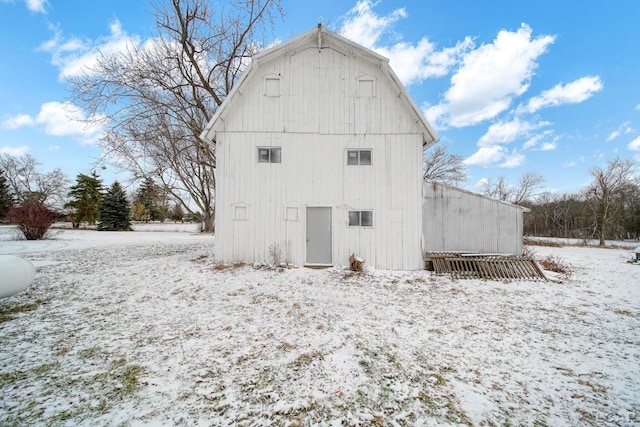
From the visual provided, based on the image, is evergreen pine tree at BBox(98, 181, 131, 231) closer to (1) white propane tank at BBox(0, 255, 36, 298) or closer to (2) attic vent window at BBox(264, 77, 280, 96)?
(2) attic vent window at BBox(264, 77, 280, 96)

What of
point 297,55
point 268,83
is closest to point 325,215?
point 268,83

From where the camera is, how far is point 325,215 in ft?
30.2

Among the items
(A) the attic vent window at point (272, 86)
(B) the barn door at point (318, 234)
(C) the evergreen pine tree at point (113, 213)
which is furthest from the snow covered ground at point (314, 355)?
(C) the evergreen pine tree at point (113, 213)

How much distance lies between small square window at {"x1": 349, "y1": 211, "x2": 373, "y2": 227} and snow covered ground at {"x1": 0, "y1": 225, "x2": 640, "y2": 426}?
2.82 m

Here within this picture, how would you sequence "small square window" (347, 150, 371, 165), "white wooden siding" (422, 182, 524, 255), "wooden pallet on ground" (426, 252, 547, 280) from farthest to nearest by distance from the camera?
"white wooden siding" (422, 182, 524, 255)
"small square window" (347, 150, 371, 165)
"wooden pallet on ground" (426, 252, 547, 280)

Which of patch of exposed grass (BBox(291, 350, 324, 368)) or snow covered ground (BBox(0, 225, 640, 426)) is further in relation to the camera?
patch of exposed grass (BBox(291, 350, 324, 368))

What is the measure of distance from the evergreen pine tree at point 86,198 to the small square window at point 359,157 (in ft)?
136

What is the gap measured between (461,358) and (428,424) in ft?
5.04

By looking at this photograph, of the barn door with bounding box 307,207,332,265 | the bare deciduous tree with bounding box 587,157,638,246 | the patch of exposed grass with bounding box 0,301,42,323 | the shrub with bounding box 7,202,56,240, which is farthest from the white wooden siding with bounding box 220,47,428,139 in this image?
the bare deciduous tree with bounding box 587,157,638,246

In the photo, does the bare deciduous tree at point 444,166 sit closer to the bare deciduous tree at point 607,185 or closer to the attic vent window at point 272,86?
the bare deciduous tree at point 607,185

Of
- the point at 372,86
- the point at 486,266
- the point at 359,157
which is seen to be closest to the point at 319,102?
the point at 372,86

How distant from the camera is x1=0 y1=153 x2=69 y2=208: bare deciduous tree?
37.8 metres

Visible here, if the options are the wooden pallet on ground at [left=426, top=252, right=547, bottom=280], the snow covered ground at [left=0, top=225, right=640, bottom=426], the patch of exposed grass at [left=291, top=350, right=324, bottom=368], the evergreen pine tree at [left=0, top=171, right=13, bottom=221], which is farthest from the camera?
the evergreen pine tree at [left=0, top=171, right=13, bottom=221]

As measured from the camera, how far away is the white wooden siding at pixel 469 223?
10.2 meters
